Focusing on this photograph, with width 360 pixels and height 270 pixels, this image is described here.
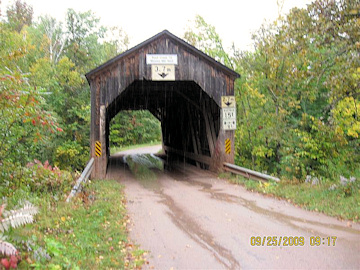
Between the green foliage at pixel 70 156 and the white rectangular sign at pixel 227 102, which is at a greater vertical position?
the white rectangular sign at pixel 227 102

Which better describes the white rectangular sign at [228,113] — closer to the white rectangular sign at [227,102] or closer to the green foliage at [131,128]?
the white rectangular sign at [227,102]

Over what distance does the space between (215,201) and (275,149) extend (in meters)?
7.84

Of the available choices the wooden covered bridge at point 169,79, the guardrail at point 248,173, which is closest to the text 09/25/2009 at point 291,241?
the guardrail at point 248,173

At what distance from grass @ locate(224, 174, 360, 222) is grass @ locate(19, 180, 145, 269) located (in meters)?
3.65

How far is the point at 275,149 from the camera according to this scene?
14.4 m

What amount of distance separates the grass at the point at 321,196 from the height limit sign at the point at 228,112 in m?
3.35

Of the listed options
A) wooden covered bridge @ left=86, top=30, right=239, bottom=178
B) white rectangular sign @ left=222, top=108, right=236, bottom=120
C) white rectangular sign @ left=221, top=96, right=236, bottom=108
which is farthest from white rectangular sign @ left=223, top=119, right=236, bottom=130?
white rectangular sign @ left=221, top=96, right=236, bottom=108

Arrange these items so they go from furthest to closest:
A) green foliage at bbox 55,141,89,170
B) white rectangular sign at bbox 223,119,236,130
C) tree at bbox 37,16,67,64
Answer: tree at bbox 37,16,67,64 < green foliage at bbox 55,141,89,170 < white rectangular sign at bbox 223,119,236,130

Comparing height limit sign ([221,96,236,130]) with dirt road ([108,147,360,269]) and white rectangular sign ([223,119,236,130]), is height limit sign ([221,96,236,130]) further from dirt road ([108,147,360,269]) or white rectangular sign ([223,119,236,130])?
dirt road ([108,147,360,269])

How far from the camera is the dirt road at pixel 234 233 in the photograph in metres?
3.96

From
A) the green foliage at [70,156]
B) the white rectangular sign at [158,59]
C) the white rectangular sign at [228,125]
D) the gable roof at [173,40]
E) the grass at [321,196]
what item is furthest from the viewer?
the green foliage at [70,156]

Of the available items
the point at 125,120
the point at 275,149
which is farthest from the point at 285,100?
the point at 125,120

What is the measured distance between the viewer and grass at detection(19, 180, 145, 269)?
3514 mm

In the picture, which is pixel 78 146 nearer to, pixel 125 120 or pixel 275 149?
pixel 275 149
